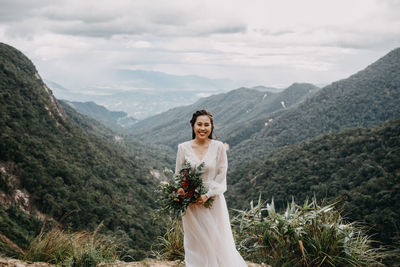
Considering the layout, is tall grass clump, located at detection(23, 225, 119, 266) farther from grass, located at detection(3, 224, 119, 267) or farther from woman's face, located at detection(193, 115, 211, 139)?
woman's face, located at detection(193, 115, 211, 139)

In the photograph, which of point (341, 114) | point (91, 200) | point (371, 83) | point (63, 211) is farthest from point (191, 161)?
point (371, 83)

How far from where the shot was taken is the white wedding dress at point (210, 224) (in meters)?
4.58

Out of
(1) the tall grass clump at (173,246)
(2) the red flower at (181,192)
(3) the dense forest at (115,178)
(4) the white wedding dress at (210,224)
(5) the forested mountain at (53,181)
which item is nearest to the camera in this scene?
(2) the red flower at (181,192)

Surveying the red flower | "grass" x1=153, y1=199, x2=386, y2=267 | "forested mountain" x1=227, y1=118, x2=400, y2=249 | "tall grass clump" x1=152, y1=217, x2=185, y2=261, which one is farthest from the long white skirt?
"forested mountain" x1=227, y1=118, x2=400, y2=249

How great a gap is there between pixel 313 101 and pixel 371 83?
15547mm

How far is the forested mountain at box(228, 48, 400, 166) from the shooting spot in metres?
65.6

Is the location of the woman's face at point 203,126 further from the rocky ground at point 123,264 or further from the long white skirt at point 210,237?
the rocky ground at point 123,264

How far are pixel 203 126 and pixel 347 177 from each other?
26.5 m

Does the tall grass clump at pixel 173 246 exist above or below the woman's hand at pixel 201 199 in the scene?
below

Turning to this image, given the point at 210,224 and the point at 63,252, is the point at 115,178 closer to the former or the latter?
the point at 63,252

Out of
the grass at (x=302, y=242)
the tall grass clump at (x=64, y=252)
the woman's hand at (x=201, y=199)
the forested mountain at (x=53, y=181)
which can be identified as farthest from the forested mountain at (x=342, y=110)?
the tall grass clump at (x=64, y=252)

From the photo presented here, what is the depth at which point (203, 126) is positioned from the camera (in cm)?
466

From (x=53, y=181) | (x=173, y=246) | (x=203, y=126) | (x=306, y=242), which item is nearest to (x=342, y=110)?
(x=53, y=181)

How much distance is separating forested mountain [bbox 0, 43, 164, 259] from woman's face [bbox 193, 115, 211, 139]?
12598mm
